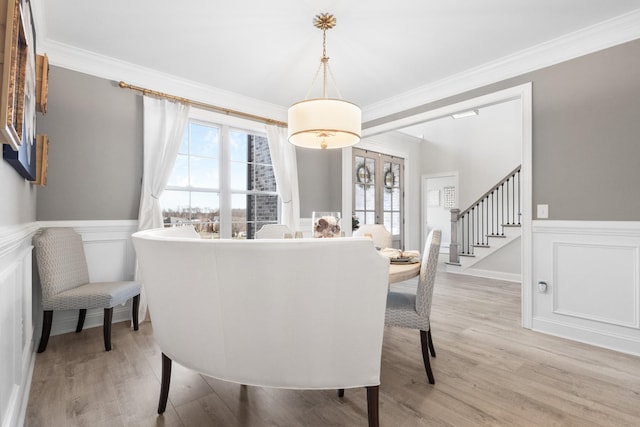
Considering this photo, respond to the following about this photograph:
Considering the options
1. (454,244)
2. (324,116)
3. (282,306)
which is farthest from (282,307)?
(454,244)

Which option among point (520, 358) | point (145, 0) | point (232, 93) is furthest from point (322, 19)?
Answer: point (520, 358)

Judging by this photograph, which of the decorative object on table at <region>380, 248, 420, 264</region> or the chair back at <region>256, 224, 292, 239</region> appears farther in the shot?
the chair back at <region>256, 224, 292, 239</region>

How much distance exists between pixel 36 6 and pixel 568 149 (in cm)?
420

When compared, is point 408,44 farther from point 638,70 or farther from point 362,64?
point 638,70

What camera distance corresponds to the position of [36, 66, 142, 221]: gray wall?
2738mm

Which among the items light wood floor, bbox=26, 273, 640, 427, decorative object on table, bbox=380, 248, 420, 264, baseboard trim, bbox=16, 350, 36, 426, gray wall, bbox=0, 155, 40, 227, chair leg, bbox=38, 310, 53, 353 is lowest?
light wood floor, bbox=26, 273, 640, 427

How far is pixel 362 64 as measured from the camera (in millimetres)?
3115

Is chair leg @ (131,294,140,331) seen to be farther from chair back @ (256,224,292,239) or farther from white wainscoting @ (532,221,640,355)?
white wainscoting @ (532,221,640,355)

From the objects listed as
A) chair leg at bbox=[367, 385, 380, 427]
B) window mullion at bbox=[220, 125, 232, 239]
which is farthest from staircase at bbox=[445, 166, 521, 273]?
chair leg at bbox=[367, 385, 380, 427]

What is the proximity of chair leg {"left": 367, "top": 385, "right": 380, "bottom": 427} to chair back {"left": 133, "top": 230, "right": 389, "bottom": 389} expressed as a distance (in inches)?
1.6

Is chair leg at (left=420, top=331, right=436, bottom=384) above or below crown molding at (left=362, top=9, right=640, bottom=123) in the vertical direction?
below

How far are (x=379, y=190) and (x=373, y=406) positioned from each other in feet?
16.2

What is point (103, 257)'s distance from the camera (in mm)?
2982

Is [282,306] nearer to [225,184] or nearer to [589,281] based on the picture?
[589,281]
